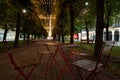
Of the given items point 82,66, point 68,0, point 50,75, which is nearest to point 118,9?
point 68,0

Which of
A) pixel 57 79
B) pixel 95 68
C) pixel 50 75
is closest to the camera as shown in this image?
pixel 95 68

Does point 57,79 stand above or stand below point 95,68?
below

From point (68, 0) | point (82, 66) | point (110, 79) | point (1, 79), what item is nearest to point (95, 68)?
point (82, 66)

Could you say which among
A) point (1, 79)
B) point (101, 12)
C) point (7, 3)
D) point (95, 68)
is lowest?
point (1, 79)

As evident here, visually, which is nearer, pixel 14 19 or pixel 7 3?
pixel 7 3

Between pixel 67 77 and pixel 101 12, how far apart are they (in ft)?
23.8

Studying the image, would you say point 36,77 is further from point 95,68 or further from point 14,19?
point 14,19

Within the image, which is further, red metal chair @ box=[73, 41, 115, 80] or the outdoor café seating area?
the outdoor café seating area

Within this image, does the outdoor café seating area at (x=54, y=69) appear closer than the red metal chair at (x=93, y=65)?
No

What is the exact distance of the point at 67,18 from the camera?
1564 inches

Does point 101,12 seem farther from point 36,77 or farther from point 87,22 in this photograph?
point 87,22

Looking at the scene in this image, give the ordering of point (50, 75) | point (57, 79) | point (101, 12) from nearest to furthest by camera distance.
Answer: point (57, 79) → point (50, 75) → point (101, 12)

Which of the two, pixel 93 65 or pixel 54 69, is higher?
pixel 93 65

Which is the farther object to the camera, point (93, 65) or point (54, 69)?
point (54, 69)
